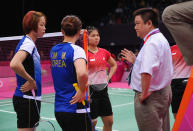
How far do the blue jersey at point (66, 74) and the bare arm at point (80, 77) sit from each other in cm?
5

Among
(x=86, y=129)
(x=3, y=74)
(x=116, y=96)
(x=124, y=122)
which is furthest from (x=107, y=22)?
(x=86, y=129)

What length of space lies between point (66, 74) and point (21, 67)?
25.7 inches

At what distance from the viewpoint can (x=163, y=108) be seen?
9.70 ft

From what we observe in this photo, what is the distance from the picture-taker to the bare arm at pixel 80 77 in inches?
111

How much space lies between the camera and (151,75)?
2.80m

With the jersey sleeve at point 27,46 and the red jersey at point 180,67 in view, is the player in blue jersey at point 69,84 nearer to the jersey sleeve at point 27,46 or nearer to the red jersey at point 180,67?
the jersey sleeve at point 27,46

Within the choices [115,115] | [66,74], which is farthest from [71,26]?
[115,115]

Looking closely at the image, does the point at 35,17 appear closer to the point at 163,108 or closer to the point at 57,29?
the point at 163,108

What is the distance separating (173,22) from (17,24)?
65.7 ft

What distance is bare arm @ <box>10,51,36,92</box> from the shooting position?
3283 millimetres

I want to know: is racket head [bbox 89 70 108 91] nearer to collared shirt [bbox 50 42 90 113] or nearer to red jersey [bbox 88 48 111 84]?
red jersey [bbox 88 48 111 84]

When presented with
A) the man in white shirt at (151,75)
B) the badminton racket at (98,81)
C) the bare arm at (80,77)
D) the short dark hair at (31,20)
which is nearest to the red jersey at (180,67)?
the badminton racket at (98,81)

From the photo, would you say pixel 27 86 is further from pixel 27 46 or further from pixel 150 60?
pixel 150 60

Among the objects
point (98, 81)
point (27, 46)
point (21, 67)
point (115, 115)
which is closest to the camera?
point (21, 67)
